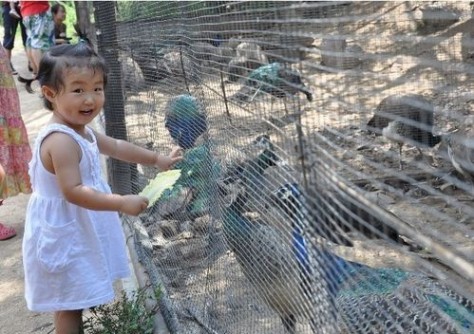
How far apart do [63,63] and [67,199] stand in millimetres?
483

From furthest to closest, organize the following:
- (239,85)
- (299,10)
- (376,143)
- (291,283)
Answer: (239,85) < (291,283) < (376,143) < (299,10)

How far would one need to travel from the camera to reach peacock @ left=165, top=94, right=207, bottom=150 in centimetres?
292

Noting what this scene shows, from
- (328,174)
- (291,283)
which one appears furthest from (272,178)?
(328,174)

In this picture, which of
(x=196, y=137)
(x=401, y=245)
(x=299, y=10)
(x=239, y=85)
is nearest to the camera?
(x=401, y=245)

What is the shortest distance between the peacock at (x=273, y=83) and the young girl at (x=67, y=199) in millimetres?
553

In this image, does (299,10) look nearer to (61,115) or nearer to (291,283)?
(291,283)

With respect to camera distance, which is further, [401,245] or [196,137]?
[196,137]

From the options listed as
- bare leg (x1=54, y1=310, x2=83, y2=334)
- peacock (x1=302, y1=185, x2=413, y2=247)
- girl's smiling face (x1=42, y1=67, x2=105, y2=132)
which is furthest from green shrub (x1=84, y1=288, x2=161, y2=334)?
peacock (x1=302, y1=185, x2=413, y2=247)

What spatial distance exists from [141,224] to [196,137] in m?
1.07

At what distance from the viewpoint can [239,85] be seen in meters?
2.22

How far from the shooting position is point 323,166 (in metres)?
1.57

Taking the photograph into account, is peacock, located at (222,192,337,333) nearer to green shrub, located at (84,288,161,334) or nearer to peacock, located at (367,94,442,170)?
peacock, located at (367,94,442,170)

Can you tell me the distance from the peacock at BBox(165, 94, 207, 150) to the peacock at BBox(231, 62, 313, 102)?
69 cm

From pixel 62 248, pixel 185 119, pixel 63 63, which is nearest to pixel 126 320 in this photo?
pixel 62 248
